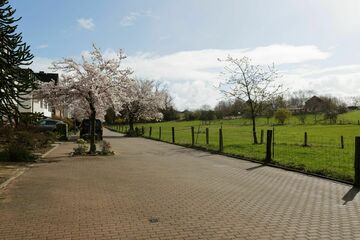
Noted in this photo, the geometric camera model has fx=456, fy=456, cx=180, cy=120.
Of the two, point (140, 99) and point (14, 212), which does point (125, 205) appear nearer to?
point (14, 212)

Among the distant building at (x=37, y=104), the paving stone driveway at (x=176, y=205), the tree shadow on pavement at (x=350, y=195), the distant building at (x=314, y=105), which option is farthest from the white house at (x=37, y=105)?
the distant building at (x=314, y=105)

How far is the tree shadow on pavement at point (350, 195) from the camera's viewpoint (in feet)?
31.9

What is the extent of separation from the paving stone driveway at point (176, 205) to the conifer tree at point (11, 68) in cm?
227

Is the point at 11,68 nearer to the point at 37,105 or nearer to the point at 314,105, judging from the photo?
the point at 37,105

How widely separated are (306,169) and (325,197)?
4593 mm

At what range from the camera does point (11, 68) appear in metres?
13.1

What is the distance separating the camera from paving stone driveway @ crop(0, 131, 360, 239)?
7.14m

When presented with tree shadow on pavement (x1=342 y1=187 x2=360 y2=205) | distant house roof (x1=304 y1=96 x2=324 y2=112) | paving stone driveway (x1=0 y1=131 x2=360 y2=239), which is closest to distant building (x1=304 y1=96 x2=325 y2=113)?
distant house roof (x1=304 y1=96 x2=324 y2=112)

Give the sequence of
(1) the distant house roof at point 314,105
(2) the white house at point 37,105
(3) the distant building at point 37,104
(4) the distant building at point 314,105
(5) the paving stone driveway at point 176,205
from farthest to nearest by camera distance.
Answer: (1) the distant house roof at point 314,105, (4) the distant building at point 314,105, (2) the white house at point 37,105, (3) the distant building at point 37,104, (5) the paving stone driveway at point 176,205

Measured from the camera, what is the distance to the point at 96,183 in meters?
12.2

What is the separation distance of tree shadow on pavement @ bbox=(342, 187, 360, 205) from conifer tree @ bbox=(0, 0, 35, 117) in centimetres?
903

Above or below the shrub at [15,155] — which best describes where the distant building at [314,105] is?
above

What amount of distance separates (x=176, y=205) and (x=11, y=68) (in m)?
6.92

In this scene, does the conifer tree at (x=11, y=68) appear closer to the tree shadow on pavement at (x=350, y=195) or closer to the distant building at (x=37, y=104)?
the distant building at (x=37, y=104)
